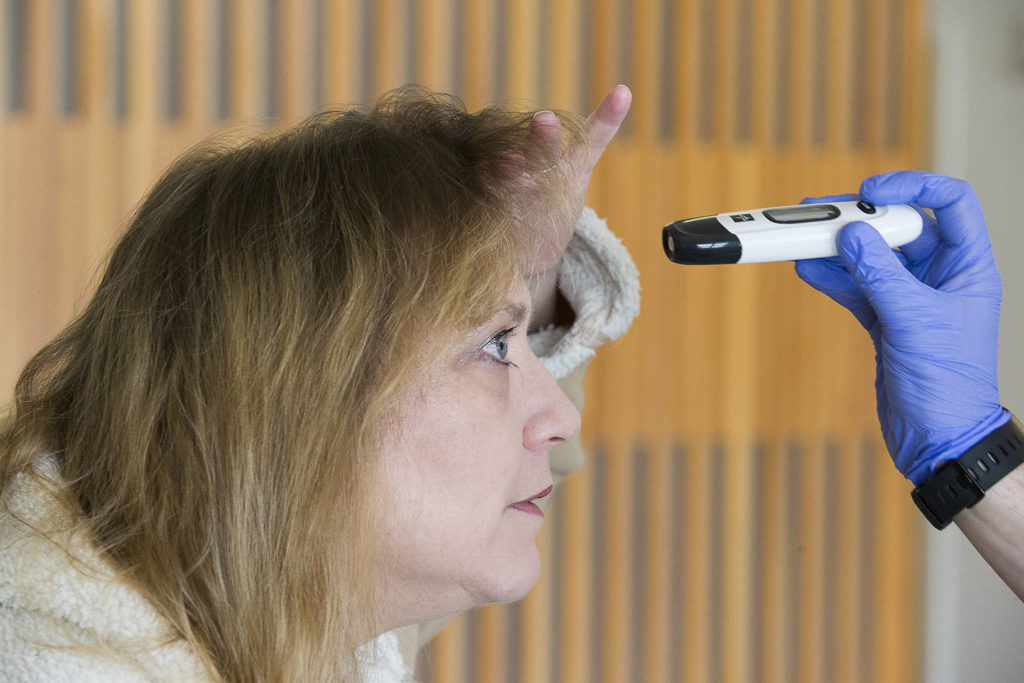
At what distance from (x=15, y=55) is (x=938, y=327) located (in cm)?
152

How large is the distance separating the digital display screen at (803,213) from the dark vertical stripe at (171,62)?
1.16 m

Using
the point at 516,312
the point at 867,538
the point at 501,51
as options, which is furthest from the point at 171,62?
the point at 867,538

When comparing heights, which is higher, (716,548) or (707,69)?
(707,69)

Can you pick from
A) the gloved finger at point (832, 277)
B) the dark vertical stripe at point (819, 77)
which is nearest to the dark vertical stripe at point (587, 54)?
the dark vertical stripe at point (819, 77)

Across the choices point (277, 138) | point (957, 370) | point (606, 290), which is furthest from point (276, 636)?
point (957, 370)

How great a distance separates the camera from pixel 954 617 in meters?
1.94

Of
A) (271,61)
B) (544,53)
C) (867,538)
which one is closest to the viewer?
(271,61)

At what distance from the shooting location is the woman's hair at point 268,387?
0.64m

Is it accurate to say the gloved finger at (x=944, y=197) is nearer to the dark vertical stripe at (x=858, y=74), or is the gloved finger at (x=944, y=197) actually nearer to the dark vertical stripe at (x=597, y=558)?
the dark vertical stripe at (x=597, y=558)

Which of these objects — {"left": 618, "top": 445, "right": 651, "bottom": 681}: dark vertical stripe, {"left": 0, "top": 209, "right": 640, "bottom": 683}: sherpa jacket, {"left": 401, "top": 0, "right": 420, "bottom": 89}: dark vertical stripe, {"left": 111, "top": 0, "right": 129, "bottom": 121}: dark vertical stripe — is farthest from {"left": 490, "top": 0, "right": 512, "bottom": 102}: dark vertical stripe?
{"left": 0, "top": 209, "right": 640, "bottom": 683}: sherpa jacket

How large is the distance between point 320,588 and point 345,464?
100mm

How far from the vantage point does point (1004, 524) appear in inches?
32.4

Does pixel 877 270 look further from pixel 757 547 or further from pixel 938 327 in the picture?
pixel 757 547

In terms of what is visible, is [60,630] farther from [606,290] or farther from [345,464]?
[606,290]
